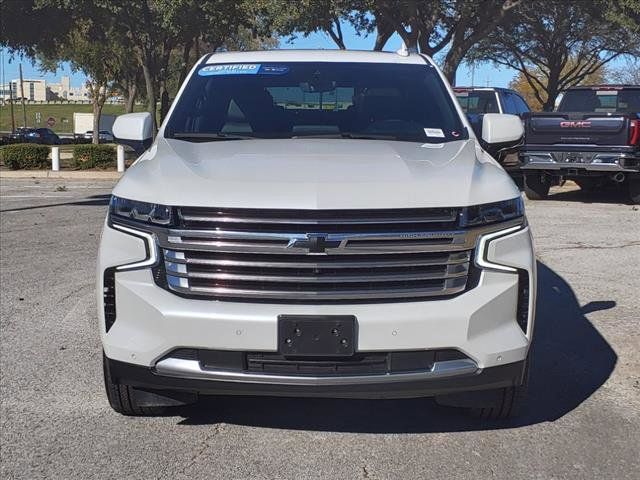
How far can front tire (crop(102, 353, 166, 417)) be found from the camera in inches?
146

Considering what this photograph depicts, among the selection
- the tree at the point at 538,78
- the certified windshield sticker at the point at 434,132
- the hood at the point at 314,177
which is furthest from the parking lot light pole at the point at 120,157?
the tree at the point at 538,78

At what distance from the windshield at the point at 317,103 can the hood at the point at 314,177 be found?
502mm

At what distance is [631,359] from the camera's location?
16.4 feet

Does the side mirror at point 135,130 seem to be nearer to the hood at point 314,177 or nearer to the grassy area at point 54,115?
the hood at point 314,177

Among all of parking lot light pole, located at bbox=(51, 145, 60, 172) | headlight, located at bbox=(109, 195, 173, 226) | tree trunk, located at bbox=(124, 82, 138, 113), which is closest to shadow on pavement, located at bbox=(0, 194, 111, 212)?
parking lot light pole, located at bbox=(51, 145, 60, 172)

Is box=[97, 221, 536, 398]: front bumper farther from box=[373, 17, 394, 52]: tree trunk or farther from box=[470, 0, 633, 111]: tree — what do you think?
box=[470, 0, 633, 111]: tree

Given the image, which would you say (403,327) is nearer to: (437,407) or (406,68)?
(437,407)

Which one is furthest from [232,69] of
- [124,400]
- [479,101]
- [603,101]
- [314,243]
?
[479,101]

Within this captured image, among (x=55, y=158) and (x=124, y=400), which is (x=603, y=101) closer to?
(x=124, y=400)

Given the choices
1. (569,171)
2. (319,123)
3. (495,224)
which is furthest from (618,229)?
(495,224)

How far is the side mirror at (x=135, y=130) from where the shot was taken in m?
4.60

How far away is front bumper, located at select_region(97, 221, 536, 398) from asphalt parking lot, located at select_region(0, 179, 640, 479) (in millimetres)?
408

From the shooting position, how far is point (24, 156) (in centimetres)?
2339

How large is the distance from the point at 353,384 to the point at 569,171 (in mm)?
10533
